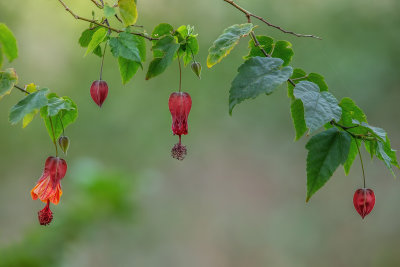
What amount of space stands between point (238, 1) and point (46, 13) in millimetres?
1294

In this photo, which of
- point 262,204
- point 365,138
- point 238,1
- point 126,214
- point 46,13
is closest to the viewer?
point 365,138

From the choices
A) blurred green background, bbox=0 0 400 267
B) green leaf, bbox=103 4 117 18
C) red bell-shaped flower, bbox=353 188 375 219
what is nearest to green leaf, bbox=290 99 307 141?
red bell-shaped flower, bbox=353 188 375 219

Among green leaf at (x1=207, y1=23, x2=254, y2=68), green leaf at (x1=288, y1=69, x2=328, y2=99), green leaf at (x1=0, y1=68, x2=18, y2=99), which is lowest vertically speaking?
green leaf at (x1=0, y1=68, x2=18, y2=99)

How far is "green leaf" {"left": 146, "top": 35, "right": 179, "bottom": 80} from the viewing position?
607 millimetres

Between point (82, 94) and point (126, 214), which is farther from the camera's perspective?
point (82, 94)

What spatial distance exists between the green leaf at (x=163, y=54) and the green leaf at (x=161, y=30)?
0.07 ft

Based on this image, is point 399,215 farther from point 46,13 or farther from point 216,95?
point 46,13

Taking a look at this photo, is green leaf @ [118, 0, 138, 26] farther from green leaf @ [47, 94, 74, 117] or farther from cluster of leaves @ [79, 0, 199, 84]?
green leaf @ [47, 94, 74, 117]

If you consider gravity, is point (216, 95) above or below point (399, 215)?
above

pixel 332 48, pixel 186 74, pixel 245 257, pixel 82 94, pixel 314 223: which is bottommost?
pixel 245 257

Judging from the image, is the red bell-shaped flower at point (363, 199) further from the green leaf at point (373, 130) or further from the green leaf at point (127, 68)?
the green leaf at point (127, 68)

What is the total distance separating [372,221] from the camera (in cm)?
351


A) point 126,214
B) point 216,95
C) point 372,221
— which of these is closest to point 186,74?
point 216,95

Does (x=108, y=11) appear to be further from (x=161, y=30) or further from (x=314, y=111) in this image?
(x=314, y=111)
